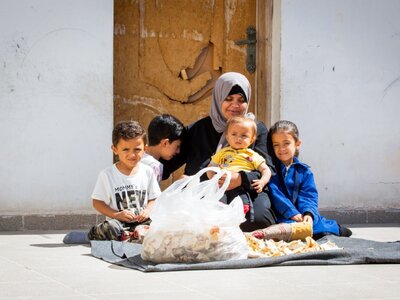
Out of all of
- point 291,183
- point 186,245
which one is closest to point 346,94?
point 291,183

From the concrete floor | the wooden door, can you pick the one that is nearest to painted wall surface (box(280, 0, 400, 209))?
the wooden door

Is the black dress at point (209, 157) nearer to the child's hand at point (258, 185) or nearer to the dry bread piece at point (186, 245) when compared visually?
the child's hand at point (258, 185)

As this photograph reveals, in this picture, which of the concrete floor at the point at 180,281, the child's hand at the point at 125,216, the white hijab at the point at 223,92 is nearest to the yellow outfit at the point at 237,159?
the white hijab at the point at 223,92

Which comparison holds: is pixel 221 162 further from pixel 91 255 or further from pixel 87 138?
pixel 87 138

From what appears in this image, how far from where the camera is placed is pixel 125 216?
7.18m

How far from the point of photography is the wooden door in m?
9.47

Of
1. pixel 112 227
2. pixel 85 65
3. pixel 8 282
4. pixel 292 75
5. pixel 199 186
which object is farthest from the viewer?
pixel 292 75

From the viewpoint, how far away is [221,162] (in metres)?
7.38

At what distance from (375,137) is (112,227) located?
11.6ft

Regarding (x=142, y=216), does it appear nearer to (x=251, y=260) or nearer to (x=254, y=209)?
(x=254, y=209)

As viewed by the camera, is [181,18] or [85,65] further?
[181,18]

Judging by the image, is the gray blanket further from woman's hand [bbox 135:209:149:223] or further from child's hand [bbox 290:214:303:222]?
child's hand [bbox 290:214:303:222]

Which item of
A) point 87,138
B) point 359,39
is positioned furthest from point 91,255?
point 359,39

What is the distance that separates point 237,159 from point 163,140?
0.74 m
